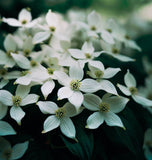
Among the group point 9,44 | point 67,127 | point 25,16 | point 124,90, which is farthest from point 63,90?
point 25,16

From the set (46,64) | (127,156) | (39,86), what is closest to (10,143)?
(39,86)

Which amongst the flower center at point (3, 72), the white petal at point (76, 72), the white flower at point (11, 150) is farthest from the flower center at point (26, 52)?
the white flower at point (11, 150)

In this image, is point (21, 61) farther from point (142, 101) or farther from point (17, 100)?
point (142, 101)

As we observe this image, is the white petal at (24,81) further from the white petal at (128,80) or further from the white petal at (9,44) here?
the white petal at (128,80)

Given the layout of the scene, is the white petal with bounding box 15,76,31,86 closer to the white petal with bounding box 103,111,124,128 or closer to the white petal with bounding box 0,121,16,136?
the white petal with bounding box 0,121,16,136

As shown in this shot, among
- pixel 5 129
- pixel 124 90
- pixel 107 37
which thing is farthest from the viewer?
pixel 107 37

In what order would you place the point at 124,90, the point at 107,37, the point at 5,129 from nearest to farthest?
1. the point at 5,129
2. the point at 124,90
3. the point at 107,37
